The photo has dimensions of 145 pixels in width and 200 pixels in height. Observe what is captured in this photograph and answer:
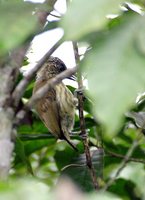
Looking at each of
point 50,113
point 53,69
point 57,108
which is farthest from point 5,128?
point 53,69

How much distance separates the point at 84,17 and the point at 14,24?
0.12 metres

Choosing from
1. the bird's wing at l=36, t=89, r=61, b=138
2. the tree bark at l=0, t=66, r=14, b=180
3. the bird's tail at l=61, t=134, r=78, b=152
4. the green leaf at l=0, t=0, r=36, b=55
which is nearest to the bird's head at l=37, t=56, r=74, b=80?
the bird's wing at l=36, t=89, r=61, b=138

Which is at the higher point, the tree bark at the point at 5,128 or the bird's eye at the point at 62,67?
the tree bark at the point at 5,128

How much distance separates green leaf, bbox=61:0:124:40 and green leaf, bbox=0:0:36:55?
0.25 ft

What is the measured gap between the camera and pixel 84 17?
25.4 inches

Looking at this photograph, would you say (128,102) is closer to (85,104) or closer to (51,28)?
(51,28)

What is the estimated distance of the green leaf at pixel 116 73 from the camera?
0.65 meters

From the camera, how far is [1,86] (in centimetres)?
105

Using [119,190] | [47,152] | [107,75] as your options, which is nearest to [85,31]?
[107,75]

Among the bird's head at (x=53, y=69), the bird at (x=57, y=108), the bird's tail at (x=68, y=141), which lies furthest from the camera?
the bird's head at (x=53, y=69)

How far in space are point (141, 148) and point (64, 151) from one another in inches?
13.1

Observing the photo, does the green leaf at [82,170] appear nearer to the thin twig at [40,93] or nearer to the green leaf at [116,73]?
the thin twig at [40,93]

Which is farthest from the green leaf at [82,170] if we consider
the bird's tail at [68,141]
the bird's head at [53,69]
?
the bird's head at [53,69]

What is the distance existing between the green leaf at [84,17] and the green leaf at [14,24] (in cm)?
8
